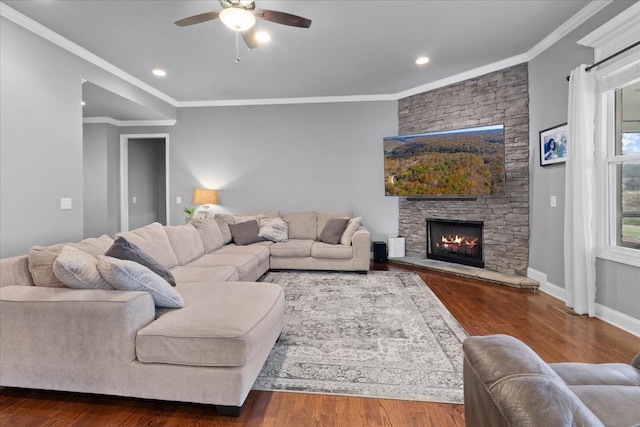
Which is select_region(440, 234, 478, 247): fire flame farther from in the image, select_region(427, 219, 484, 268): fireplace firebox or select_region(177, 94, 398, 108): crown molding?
select_region(177, 94, 398, 108): crown molding

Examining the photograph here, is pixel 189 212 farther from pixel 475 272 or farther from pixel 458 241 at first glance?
pixel 475 272

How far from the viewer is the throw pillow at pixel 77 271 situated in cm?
163

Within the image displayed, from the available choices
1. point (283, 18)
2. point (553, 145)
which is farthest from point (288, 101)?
point (553, 145)

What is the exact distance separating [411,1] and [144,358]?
335 centimetres

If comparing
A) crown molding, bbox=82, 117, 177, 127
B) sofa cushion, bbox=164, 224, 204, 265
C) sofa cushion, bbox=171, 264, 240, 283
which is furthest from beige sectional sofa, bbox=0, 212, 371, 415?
crown molding, bbox=82, 117, 177, 127

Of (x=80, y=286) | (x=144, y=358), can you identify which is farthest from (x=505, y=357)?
(x=80, y=286)

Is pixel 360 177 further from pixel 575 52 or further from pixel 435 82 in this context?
pixel 575 52

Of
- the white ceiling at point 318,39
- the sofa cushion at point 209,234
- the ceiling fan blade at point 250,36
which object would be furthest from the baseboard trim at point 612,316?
the sofa cushion at point 209,234

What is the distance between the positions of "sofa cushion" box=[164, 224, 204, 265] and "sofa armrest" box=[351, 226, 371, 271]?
80.7 inches

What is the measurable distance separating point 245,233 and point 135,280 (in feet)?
9.21

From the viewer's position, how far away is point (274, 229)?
187 inches

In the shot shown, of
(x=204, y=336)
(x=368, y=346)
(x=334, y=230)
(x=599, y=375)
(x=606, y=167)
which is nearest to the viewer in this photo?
(x=599, y=375)

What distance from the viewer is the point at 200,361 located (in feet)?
5.02

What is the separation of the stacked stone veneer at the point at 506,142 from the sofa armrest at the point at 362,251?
1277 mm
